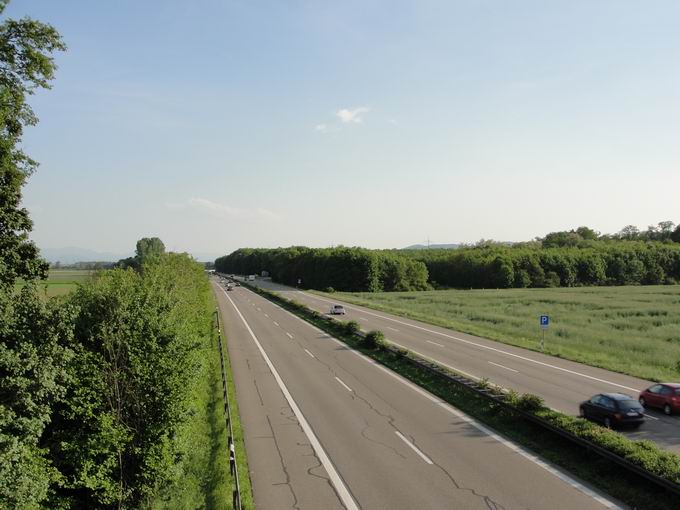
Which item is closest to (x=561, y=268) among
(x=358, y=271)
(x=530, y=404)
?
(x=358, y=271)

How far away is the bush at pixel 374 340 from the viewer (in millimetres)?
31986

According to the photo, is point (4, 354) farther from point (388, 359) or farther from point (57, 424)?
point (388, 359)

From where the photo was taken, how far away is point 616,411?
16.8 meters

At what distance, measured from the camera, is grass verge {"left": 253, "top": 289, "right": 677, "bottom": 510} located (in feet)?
38.9

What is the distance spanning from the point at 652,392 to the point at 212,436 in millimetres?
16618

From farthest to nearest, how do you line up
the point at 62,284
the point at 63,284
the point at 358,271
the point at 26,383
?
the point at 358,271
the point at 62,284
the point at 63,284
the point at 26,383

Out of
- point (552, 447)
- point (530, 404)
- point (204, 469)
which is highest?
point (530, 404)

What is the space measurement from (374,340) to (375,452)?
56.5ft

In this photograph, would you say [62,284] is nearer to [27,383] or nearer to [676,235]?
[27,383]

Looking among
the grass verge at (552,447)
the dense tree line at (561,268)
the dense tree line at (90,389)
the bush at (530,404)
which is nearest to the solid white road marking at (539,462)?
the grass verge at (552,447)

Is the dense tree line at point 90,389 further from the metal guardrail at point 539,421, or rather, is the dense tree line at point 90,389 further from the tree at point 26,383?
the metal guardrail at point 539,421

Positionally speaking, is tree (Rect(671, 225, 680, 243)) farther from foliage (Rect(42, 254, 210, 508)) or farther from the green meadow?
foliage (Rect(42, 254, 210, 508))

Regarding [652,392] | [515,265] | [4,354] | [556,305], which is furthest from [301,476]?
[515,265]

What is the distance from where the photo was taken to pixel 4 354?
9297 mm
